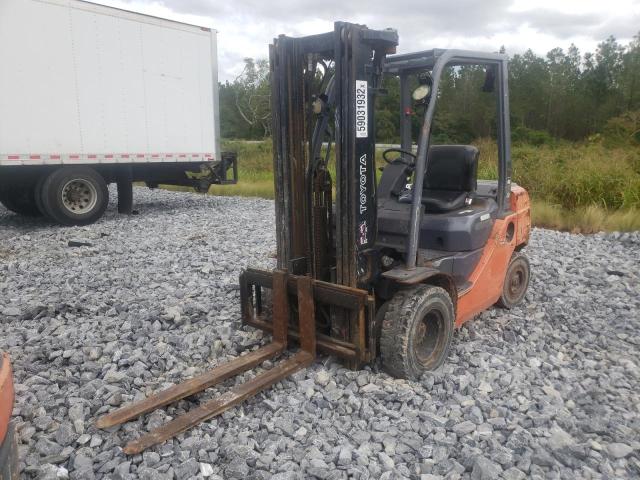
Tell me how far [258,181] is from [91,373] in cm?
1578

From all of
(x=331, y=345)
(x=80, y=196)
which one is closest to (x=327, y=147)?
(x=331, y=345)

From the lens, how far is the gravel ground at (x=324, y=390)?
10.3ft

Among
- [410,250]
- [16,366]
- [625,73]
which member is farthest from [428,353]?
[625,73]

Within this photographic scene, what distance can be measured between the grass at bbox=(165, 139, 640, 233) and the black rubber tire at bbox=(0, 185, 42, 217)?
7.27 meters

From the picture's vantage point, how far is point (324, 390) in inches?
153

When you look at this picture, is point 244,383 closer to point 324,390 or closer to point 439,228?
point 324,390

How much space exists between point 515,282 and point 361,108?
9.75ft

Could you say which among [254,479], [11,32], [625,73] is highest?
[625,73]

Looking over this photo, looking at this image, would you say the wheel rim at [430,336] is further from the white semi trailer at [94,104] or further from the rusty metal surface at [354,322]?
the white semi trailer at [94,104]

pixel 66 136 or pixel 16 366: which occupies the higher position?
pixel 66 136

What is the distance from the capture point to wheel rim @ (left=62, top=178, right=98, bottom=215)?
10938 mm

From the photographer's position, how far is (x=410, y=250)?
13.6 feet

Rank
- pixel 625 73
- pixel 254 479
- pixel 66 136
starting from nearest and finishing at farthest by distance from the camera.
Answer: pixel 254 479 → pixel 66 136 → pixel 625 73

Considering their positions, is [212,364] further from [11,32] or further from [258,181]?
[258,181]
